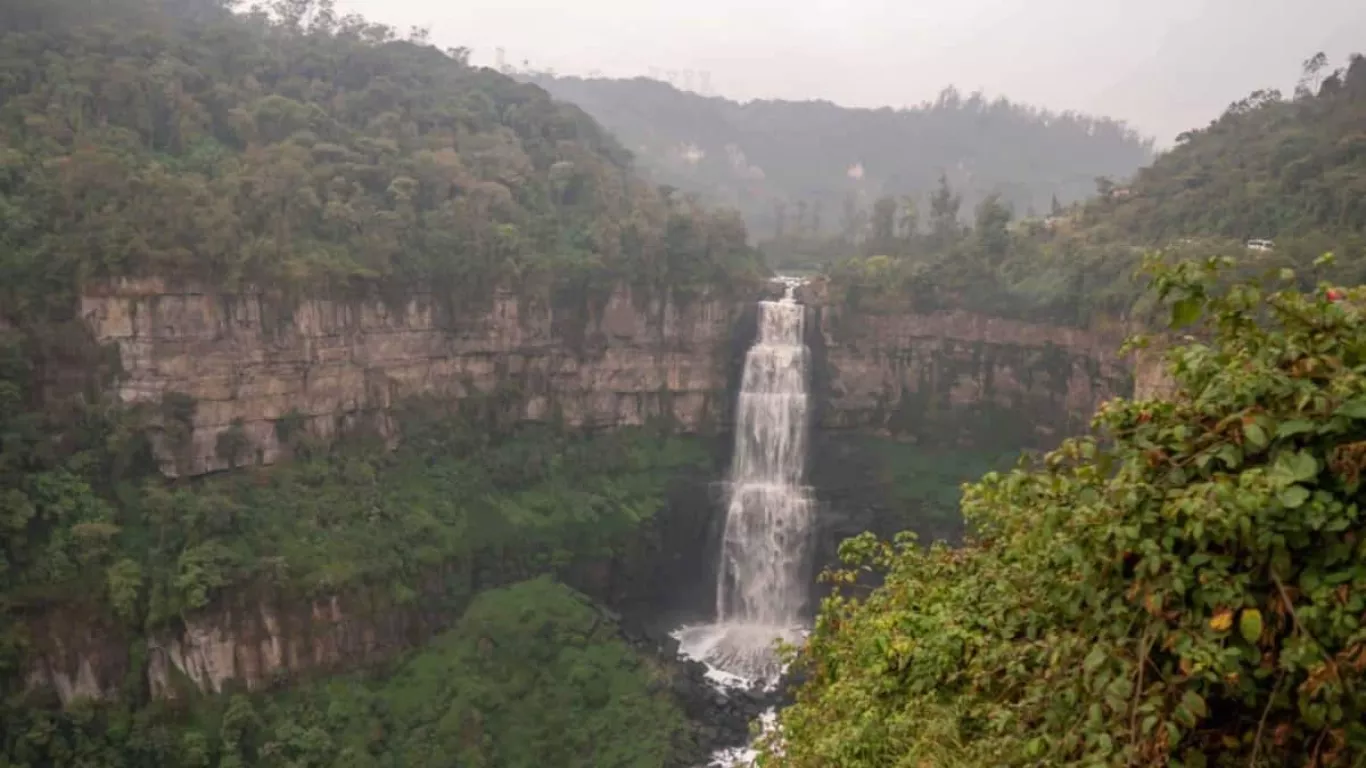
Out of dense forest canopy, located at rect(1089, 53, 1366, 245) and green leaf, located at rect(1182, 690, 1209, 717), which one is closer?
green leaf, located at rect(1182, 690, 1209, 717)

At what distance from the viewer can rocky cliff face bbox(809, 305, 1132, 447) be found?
78.0ft

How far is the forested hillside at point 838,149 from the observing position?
219 ft

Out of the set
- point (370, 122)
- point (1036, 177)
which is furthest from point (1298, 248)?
point (1036, 177)

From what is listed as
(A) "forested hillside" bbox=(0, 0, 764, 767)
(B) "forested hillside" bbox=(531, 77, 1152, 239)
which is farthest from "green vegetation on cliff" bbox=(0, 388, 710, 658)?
(B) "forested hillside" bbox=(531, 77, 1152, 239)

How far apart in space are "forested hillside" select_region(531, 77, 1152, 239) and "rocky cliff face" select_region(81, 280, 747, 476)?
34679mm

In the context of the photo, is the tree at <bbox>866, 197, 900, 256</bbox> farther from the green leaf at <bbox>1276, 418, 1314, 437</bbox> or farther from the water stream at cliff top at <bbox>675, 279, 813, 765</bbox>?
the green leaf at <bbox>1276, 418, 1314, 437</bbox>

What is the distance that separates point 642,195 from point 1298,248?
1836cm

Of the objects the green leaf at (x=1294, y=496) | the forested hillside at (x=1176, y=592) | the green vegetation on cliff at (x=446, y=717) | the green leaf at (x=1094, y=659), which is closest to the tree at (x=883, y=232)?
the green vegetation on cliff at (x=446, y=717)

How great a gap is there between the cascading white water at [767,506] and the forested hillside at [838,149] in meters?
34.2

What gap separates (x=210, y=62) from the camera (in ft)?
87.5

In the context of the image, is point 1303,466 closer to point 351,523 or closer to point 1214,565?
point 1214,565

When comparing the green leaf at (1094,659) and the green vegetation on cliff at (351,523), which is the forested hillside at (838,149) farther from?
the green leaf at (1094,659)

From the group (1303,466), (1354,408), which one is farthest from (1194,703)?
(1354,408)

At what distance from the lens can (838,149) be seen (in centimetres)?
7475
